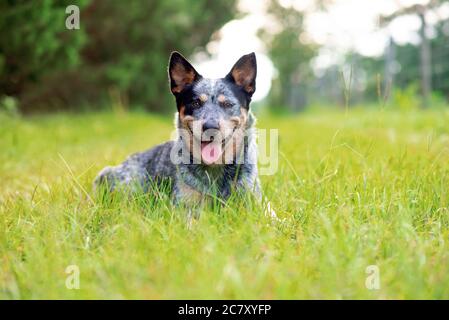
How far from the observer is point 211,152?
3.61m

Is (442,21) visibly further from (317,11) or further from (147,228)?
(147,228)

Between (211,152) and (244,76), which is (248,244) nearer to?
(211,152)

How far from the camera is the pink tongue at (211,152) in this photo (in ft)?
11.8

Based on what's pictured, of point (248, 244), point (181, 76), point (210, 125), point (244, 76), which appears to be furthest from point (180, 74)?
point (248, 244)

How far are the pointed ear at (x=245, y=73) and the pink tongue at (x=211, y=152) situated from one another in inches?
25.2

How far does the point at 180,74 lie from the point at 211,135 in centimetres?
67

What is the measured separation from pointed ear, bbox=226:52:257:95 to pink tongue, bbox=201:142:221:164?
640mm

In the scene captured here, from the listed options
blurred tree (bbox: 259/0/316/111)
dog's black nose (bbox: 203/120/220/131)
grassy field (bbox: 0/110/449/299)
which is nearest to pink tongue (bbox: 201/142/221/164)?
dog's black nose (bbox: 203/120/220/131)

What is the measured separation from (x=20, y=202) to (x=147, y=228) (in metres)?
1.29

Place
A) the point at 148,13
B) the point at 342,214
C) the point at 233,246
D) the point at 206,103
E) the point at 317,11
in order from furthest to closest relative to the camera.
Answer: the point at 317,11
the point at 148,13
the point at 206,103
the point at 342,214
the point at 233,246

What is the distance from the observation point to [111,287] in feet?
7.11

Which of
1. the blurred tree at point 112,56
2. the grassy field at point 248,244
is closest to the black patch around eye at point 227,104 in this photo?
the grassy field at point 248,244

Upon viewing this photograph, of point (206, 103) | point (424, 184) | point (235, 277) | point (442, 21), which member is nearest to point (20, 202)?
point (206, 103)

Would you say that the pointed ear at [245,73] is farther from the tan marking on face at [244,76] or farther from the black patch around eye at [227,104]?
the black patch around eye at [227,104]
